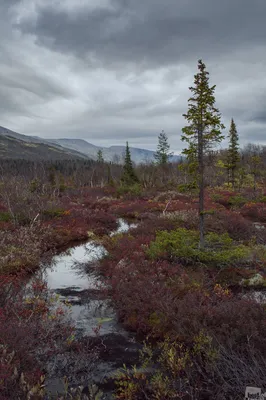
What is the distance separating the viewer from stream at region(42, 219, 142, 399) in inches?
241

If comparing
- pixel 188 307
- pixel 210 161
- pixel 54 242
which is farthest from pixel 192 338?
pixel 54 242

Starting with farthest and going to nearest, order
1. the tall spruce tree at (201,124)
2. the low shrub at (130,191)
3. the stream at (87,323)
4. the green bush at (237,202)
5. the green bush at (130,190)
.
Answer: the green bush at (130,190)
the low shrub at (130,191)
the green bush at (237,202)
the tall spruce tree at (201,124)
the stream at (87,323)

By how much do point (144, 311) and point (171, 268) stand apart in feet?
10.4

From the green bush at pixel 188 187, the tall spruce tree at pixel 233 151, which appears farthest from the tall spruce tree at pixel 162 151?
the green bush at pixel 188 187

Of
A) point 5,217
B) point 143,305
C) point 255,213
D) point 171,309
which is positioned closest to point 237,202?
point 255,213

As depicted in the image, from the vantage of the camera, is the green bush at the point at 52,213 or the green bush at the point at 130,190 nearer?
the green bush at the point at 52,213

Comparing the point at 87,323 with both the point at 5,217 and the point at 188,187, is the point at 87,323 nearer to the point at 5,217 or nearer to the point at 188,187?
the point at 188,187

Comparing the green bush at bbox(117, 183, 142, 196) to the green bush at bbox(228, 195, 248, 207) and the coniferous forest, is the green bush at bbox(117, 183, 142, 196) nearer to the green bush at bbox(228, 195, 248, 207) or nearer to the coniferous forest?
the green bush at bbox(228, 195, 248, 207)

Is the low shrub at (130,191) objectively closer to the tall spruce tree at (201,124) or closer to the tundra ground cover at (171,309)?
the tundra ground cover at (171,309)

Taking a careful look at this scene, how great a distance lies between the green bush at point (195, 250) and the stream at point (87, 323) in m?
3.23

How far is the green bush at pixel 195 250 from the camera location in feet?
37.4

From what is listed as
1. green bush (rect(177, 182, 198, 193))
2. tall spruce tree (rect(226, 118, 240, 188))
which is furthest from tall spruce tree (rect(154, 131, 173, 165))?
green bush (rect(177, 182, 198, 193))

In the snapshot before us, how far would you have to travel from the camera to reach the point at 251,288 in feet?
35.2

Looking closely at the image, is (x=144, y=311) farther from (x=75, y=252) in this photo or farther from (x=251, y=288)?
(x=75, y=252)
